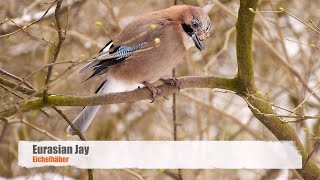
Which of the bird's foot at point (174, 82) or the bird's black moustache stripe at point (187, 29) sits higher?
the bird's black moustache stripe at point (187, 29)

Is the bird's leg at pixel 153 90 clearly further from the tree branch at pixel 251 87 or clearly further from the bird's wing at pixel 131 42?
the tree branch at pixel 251 87

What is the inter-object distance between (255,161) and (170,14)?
0.84 metres

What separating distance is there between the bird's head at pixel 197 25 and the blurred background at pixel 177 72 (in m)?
0.85

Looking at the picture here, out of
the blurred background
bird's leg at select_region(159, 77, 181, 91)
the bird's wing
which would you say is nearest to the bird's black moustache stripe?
the bird's wing

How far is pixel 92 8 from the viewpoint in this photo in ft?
13.7

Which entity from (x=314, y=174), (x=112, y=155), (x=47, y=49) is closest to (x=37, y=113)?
(x=47, y=49)

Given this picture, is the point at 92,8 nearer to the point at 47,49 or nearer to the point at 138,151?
the point at 47,49

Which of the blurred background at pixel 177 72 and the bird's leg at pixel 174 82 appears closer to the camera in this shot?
the bird's leg at pixel 174 82

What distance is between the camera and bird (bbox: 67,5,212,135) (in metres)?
2.81

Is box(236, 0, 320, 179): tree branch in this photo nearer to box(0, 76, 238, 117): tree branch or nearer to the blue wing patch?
box(0, 76, 238, 117): tree branch

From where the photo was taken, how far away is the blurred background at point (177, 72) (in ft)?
12.5

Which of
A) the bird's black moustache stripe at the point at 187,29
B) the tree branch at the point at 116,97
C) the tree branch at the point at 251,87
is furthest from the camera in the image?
the bird's black moustache stripe at the point at 187,29

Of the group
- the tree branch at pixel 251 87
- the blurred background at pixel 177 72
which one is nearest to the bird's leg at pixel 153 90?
the tree branch at pixel 251 87

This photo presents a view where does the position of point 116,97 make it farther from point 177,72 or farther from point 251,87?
point 177,72
